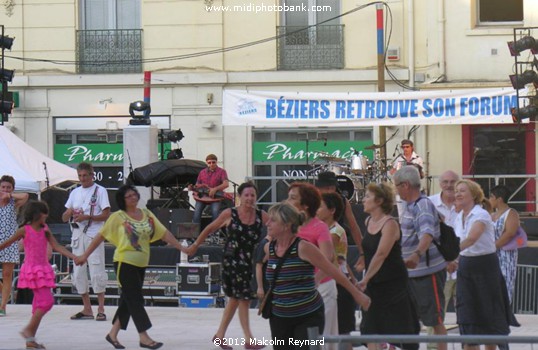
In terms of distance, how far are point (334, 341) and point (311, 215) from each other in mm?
2975

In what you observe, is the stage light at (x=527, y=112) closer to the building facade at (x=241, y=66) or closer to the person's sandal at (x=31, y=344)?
the building facade at (x=241, y=66)

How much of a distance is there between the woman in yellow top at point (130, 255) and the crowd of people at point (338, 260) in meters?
0.01

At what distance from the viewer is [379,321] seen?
960 centimetres

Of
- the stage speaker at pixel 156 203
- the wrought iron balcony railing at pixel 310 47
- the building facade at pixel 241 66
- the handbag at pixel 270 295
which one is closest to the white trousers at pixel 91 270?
the handbag at pixel 270 295

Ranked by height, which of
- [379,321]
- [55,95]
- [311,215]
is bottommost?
[379,321]

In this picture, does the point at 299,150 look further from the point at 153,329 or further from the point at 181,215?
the point at 153,329

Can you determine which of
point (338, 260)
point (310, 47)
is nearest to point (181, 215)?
point (310, 47)

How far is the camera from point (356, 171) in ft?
75.5

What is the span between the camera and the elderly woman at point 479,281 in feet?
33.6

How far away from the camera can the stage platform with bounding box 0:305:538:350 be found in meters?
12.5

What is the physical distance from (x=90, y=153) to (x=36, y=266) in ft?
51.3

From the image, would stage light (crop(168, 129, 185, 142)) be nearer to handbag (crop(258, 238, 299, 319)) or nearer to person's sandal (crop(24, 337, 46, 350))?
person's sandal (crop(24, 337, 46, 350))

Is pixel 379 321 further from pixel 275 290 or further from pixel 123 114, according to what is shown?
pixel 123 114

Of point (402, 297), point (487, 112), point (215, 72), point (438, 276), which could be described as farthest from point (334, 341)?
point (215, 72)
